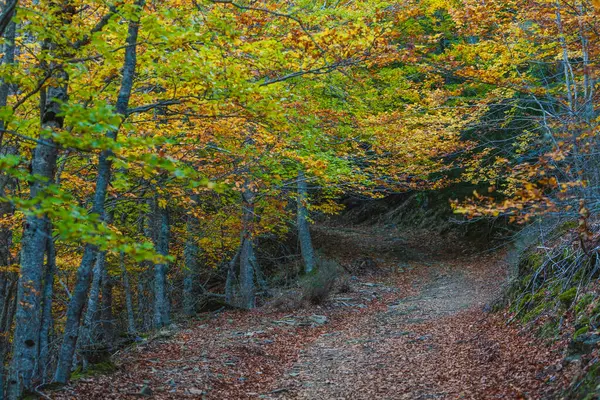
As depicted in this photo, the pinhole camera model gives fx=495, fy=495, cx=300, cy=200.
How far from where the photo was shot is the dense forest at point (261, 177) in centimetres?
587

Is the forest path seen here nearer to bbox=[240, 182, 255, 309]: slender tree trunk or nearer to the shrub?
the shrub

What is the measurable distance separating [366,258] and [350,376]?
11908mm

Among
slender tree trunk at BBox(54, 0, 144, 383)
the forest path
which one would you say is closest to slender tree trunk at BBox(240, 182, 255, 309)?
the forest path

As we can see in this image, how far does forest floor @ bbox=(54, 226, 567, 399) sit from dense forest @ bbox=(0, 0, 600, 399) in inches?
2.5

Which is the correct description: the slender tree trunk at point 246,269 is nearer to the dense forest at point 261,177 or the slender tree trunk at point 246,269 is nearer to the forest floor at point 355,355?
the dense forest at point 261,177

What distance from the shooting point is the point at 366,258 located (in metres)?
20.4

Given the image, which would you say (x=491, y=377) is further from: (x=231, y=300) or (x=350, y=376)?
(x=231, y=300)

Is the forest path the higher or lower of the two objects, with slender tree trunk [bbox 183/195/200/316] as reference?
lower

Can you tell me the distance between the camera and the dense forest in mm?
5867

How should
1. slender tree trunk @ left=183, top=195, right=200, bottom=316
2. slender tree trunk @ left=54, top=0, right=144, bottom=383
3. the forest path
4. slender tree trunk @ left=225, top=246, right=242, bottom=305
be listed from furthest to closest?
slender tree trunk @ left=225, top=246, right=242, bottom=305 < slender tree trunk @ left=183, top=195, right=200, bottom=316 < the forest path < slender tree trunk @ left=54, top=0, right=144, bottom=383

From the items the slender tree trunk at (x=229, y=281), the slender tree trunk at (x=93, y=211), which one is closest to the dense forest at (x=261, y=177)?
the slender tree trunk at (x=93, y=211)

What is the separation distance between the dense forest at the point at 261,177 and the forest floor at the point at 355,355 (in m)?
0.06

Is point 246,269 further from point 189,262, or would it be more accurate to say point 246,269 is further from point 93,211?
point 93,211

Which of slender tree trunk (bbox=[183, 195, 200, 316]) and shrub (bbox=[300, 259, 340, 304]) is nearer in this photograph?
shrub (bbox=[300, 259, 340, 304])
